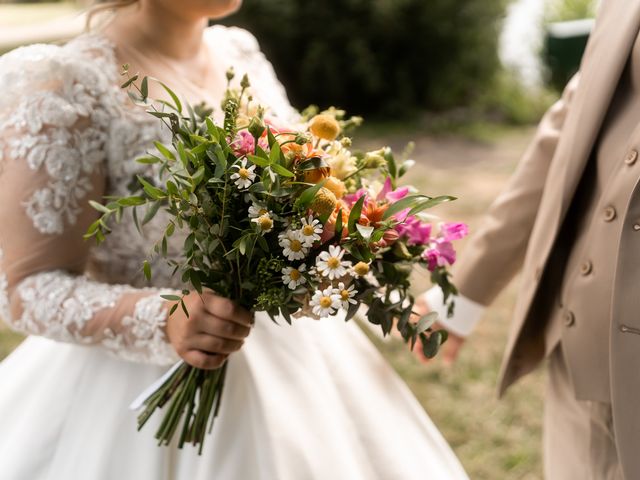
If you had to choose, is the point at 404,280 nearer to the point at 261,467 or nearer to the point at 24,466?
the point at 261,467

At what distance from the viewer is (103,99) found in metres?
1.63

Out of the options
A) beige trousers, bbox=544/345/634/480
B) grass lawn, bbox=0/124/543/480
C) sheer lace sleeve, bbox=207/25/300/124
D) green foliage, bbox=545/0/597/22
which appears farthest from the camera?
green foliage, bbox=545/0/597/22

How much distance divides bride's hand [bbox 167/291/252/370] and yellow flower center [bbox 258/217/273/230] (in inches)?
9.7

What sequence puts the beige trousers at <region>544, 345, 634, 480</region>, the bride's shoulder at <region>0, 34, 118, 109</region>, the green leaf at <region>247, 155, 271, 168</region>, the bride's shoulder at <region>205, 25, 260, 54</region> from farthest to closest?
the bride's shoulder at <region>205, 25, 260, 54</region> → the beige trousers at <region>544, 345, 634, 480</region> → the bride's shoulder at <region>0, 34, 118, 109</region> → the green leaf at <region>247, 155, 271, 168</region>

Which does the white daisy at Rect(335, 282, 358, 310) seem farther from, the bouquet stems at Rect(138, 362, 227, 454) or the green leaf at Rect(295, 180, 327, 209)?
the bouquet stems at Rect(138, 362, 227, 454)

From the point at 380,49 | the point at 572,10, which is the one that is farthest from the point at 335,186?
the point at 572,10

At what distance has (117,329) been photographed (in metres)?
1.61

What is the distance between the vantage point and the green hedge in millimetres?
7195

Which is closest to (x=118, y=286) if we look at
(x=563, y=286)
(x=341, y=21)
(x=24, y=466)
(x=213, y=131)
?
(x=24, y=466)

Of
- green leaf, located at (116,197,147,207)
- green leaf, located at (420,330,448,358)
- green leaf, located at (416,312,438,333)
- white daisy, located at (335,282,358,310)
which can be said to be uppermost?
green leaf, located at (116,197,147,207)

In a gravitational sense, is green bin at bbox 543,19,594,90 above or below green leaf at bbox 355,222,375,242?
above

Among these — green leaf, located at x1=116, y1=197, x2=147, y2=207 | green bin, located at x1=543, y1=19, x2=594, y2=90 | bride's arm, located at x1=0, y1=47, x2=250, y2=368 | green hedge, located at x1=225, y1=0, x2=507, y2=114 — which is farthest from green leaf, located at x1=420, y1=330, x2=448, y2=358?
green bin, located at x1=543, y1=19, x2=594, y2=90

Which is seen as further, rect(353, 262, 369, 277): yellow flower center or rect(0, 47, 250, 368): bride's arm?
rect(0, 47, 250, 368): bride's arm

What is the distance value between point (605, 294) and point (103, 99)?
1.17m
